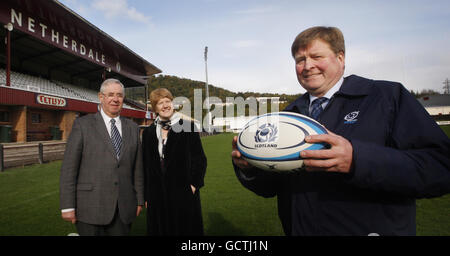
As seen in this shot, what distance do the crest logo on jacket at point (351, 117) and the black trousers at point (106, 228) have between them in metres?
2.20

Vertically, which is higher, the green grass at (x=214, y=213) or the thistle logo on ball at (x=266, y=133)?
the thistle logo on ball at (x=266, y=133)

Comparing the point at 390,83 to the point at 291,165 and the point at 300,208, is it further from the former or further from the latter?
the point at 300,208

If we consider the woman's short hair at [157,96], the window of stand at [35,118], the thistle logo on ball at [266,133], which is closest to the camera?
the thistle logo on ball at [266,133]

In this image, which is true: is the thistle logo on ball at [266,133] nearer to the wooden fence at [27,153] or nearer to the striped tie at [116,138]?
the striped tie at [116,138]

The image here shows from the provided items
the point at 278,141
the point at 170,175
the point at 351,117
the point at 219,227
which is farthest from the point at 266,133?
the point at 219,227

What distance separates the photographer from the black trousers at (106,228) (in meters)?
2.27

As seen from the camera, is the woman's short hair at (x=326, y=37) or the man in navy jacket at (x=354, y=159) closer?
the man in navy jacket at (x=354, y=159)

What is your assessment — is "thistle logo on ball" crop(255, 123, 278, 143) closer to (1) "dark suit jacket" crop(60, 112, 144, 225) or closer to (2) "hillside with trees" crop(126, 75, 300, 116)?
(1) "dark suit jacket" crop(60, 112, 144, 225)

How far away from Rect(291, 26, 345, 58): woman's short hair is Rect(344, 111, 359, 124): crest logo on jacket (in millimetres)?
400

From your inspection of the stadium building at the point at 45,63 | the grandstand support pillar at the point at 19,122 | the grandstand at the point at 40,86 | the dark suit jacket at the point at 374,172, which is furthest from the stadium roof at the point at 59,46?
the dark suit jacket at the point at 374,172

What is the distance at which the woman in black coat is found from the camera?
2.67m

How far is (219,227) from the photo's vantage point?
370 centimetres

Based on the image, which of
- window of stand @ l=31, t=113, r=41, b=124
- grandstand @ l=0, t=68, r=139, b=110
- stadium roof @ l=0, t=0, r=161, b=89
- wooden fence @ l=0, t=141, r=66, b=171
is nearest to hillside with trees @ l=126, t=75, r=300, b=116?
stadium roof @ l=0, t=0, r=161, b=89
